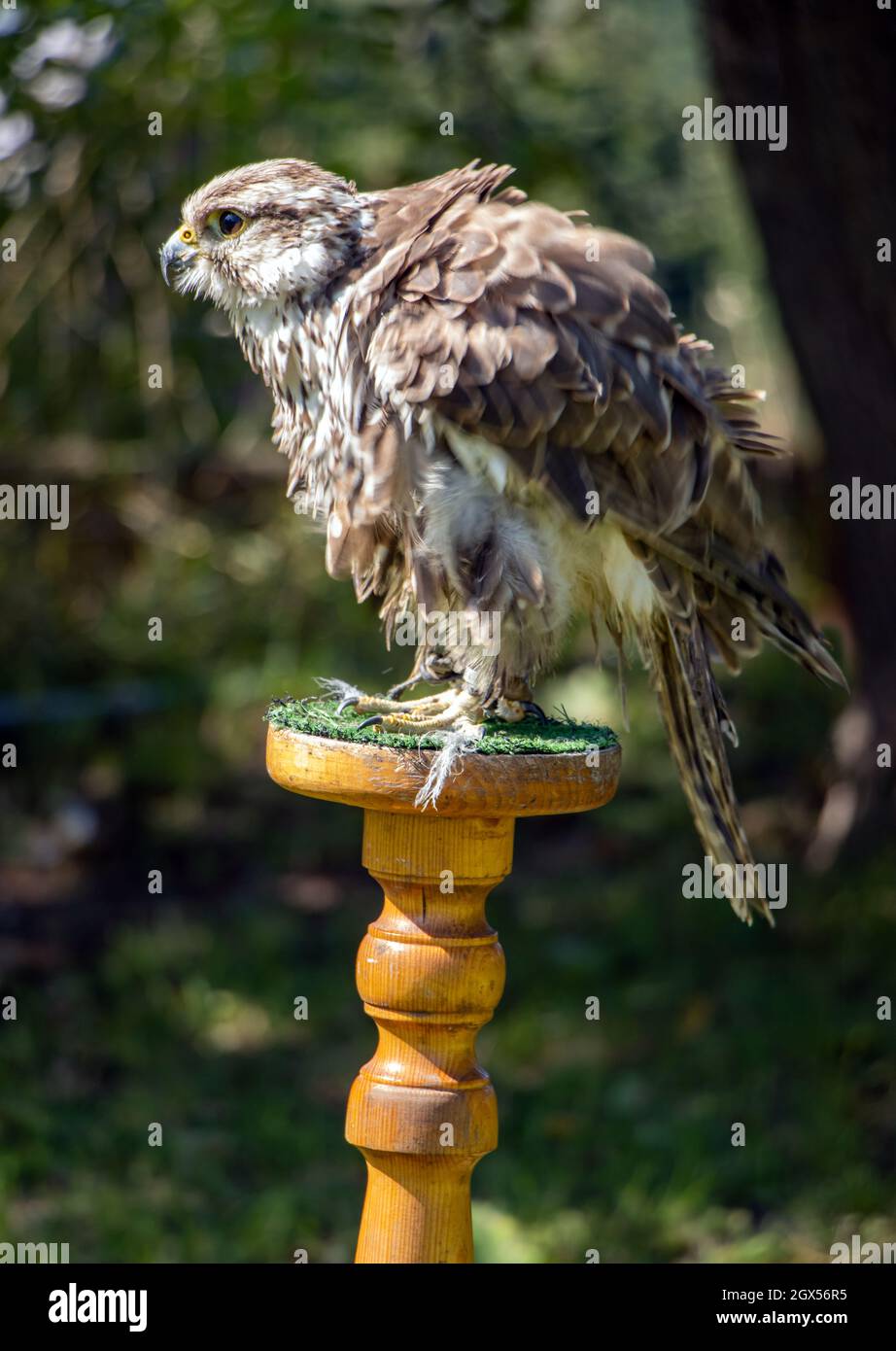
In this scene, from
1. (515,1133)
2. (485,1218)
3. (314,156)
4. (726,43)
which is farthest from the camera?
(314,156)

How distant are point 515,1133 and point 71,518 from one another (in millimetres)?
3599

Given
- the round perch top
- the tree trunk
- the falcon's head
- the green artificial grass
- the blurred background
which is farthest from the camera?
the tree trunk

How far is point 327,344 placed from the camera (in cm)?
273

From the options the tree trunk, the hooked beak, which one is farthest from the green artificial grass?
the tree trunk

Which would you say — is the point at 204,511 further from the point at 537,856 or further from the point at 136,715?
the point at 537,856

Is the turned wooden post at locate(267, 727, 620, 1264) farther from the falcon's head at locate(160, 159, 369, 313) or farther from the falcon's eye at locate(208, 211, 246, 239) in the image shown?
the falcon's eye at locate(208, 211, 246, 239)

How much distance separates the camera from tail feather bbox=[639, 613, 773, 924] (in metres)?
2.87

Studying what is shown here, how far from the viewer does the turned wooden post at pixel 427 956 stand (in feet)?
7.39

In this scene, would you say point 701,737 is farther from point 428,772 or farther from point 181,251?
point 181,251

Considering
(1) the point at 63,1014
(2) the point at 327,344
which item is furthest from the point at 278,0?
(1) the point at 63,1014

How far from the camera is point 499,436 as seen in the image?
100 inches

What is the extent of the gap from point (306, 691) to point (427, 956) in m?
4.04

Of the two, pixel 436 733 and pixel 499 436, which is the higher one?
pixel 499 436

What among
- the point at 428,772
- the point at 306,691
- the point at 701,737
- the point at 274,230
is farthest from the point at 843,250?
the point at 428,772
